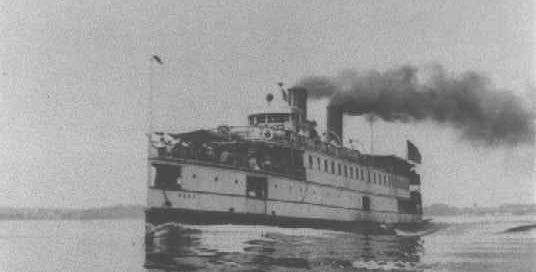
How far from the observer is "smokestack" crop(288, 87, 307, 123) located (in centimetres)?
1662

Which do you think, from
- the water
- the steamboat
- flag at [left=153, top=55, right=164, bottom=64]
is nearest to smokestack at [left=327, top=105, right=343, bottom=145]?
the steamboat

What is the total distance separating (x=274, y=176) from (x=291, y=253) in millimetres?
4142

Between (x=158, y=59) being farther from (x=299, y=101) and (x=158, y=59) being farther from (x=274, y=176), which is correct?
(x=299, y=101)

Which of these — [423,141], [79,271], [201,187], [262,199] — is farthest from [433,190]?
[79,271]

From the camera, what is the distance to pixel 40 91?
39.0ft

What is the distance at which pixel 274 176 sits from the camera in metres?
16.8

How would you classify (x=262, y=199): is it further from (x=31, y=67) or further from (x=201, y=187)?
(x=31, y=67)

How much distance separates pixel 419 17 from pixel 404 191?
12894mm

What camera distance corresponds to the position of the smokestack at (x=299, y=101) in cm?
1662

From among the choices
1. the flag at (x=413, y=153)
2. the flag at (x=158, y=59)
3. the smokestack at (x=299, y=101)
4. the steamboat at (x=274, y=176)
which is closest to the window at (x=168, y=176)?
the steamboat at (x=274, y=176)

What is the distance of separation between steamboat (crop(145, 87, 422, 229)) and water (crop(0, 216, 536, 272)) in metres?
0.55

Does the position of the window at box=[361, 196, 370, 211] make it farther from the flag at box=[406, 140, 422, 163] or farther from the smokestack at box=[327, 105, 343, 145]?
the flag at box=[406, 140, 422, 163]

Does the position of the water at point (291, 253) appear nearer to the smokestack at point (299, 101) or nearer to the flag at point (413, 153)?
the flag at point (413, 153)

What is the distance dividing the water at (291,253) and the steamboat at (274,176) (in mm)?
554
